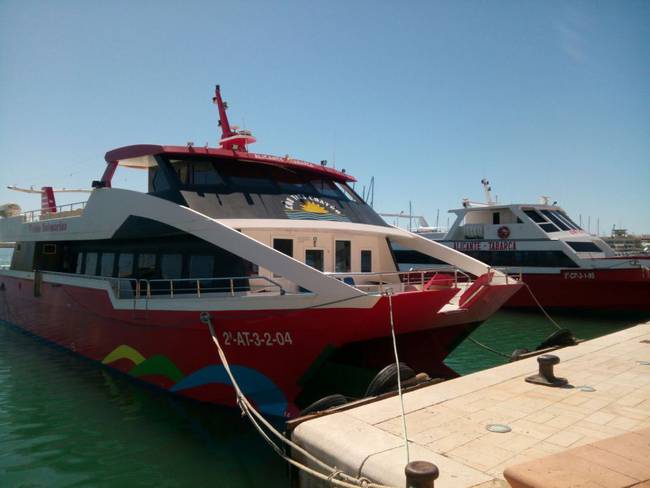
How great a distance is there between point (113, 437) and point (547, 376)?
7130 millimetres

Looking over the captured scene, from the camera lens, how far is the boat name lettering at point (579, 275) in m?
20.4

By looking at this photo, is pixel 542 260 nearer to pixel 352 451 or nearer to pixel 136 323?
pixel 136 323

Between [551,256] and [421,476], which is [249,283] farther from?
[551,256]

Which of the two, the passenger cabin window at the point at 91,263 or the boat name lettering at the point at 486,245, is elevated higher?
the boat name lettering at the point at 486,245

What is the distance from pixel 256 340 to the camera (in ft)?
25.2

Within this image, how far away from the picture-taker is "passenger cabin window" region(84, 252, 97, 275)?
13.1m

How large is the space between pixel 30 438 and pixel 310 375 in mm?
4916

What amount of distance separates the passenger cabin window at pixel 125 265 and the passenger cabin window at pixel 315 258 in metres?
4.68

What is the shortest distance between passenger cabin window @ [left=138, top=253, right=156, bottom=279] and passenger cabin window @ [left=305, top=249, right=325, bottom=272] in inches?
147

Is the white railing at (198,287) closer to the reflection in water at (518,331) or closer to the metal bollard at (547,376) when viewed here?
the metal bollard at (547,376)

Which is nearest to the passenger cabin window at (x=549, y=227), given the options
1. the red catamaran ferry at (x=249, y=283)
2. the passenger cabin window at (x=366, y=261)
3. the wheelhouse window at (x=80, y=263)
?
the red catamaran ferry at (x=249, y=283)

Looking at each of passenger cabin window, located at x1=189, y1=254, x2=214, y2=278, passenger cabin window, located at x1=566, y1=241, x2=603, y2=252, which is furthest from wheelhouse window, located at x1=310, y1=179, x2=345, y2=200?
passenger cabin window, located at x1=566, y1=241, x2=603, y2=252

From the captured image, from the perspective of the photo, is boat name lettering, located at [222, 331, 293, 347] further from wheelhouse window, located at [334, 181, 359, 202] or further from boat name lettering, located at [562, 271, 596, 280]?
boat name lettering, located at [562, 271, 596, 280]

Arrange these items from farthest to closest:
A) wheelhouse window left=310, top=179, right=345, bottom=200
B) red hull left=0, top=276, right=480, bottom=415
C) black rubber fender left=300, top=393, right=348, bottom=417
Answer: wheelhouse window left=310, top=179, right=345, bottom=200 → red hull left=0, top=276, right=480, bottom=415 → black rubber fender left=300, top=393, right=348, bottom=417
